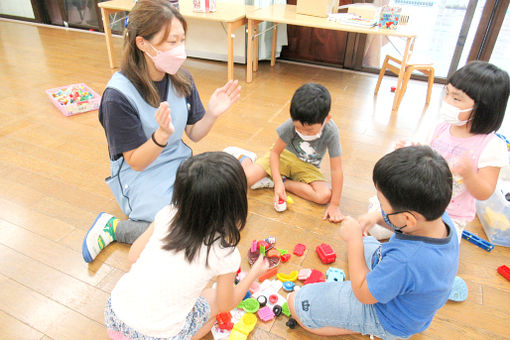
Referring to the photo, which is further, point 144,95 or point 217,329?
point 144,95

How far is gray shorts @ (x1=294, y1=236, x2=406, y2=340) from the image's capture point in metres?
1.14

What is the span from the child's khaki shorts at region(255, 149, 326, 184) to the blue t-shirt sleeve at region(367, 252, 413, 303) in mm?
959

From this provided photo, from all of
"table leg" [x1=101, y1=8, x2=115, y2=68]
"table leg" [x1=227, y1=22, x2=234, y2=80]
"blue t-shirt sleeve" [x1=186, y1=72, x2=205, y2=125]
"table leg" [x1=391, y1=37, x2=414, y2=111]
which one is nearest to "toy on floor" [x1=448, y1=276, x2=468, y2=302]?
"blue t-shirt sleeve" [x1=186, y1=72, x2=205, y2=125]

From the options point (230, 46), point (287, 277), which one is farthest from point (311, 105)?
point (230, 46)

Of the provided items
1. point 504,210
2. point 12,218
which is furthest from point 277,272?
point 12,218

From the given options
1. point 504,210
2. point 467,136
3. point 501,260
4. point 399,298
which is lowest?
point 501,260

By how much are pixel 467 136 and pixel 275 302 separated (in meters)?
1.03

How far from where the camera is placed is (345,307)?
116 cm

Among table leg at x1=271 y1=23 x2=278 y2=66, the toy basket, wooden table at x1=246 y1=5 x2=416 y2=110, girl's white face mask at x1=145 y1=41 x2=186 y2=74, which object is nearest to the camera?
girl's white face mask at x1=145 y1=41 x2=186 y2=74

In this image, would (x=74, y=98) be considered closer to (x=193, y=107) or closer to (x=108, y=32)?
(x=108, y=32)

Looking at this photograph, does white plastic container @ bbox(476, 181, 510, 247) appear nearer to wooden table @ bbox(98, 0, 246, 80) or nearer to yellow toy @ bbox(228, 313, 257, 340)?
yellow toy @ bbox(228, 313, 257, 340)

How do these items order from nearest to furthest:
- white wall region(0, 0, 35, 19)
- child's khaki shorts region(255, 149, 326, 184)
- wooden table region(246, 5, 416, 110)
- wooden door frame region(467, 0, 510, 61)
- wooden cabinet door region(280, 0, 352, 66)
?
child's khaki shorts region(255, 149, 326, 184), wooden table region(246, 5, 416, 110), wooden door frame region(467, 0, 510, 61), wooden cabinet door region(280, 0, 352, 66), white wall region(0, 0, 35, 19)

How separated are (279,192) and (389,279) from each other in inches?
36.4

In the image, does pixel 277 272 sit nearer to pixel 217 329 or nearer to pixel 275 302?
pixel 275 302
